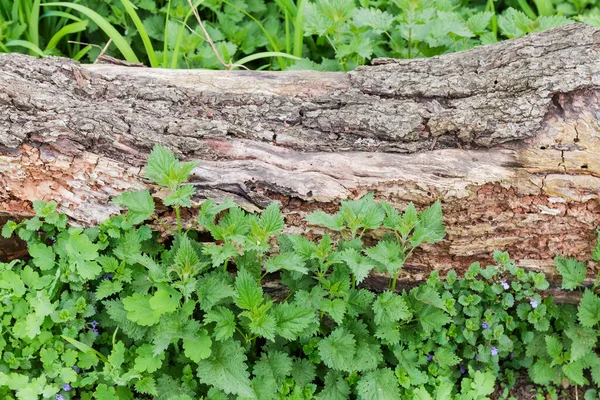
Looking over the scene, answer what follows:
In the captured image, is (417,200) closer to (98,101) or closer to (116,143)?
(116,143)

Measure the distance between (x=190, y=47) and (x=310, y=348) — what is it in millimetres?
1850

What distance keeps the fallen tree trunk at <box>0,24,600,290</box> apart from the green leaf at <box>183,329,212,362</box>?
539 millimetres

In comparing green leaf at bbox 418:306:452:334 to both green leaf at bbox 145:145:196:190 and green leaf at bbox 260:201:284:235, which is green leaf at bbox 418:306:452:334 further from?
green leaf at bbox 145:145:196:190

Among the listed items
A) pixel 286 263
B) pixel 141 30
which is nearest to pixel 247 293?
pixel 286 263

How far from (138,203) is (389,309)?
105 cm

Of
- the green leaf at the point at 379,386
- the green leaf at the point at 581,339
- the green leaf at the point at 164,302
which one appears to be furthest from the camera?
the green leaf at the point at 581,339

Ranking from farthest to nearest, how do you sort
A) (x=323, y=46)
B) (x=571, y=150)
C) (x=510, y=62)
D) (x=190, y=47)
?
1. (x=323, y=46)
2. (x=190, y=47)
3. (x=510, y=62)
4. (x=571, y=150)

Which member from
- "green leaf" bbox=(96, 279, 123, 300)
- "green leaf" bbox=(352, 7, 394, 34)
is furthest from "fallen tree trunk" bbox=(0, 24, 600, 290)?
"green leaf" bbox=(352, 7, 394, 34)

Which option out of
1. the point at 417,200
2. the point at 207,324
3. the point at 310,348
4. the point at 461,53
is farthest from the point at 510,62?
the point at 207,324

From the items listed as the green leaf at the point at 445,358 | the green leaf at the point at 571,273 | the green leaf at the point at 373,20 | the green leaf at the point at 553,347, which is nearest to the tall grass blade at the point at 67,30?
the green leaf at the point at 373,20

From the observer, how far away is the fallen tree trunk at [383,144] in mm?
2543

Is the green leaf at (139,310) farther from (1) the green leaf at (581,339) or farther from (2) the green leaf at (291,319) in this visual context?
(1) the green leaf at (581,339)

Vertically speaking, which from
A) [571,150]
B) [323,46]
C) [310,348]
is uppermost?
[571,150]

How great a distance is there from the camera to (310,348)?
262 centimetres
